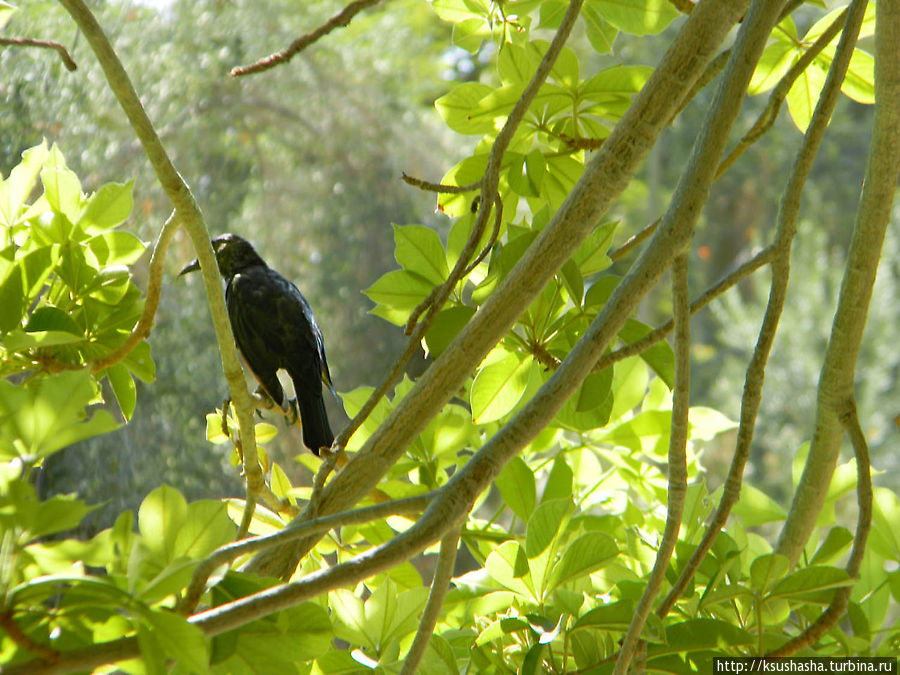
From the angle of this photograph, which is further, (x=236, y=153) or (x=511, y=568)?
(x=236, y=153)

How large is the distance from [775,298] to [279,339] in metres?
1.14

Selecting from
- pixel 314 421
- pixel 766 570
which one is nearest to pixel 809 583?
pixel 766 570

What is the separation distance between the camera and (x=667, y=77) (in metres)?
0.65

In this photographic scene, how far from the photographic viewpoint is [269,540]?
1.43ft

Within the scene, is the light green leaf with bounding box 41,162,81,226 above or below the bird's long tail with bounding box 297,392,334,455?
above

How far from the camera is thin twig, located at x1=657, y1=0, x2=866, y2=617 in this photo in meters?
0.64

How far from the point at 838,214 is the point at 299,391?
8.54 metres

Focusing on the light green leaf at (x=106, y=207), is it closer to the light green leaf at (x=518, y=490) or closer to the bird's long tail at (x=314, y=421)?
the light green leaf at (x=518, y=490)

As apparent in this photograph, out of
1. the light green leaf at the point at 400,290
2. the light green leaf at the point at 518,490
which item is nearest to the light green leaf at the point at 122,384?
the light green leaf at the point at 400,290

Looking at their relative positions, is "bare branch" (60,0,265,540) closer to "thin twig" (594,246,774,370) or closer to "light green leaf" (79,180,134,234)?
"light green leaf" (79,180,134,234)

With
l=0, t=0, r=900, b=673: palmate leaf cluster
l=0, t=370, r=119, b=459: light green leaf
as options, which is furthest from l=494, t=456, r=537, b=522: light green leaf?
l=0, t=370, r=119, b=459: light green leaf

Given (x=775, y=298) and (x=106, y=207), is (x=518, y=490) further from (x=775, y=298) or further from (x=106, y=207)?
(x=106, y=207)

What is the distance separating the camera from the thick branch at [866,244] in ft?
2.38

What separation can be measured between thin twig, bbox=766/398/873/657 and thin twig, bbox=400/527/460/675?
0.28m
